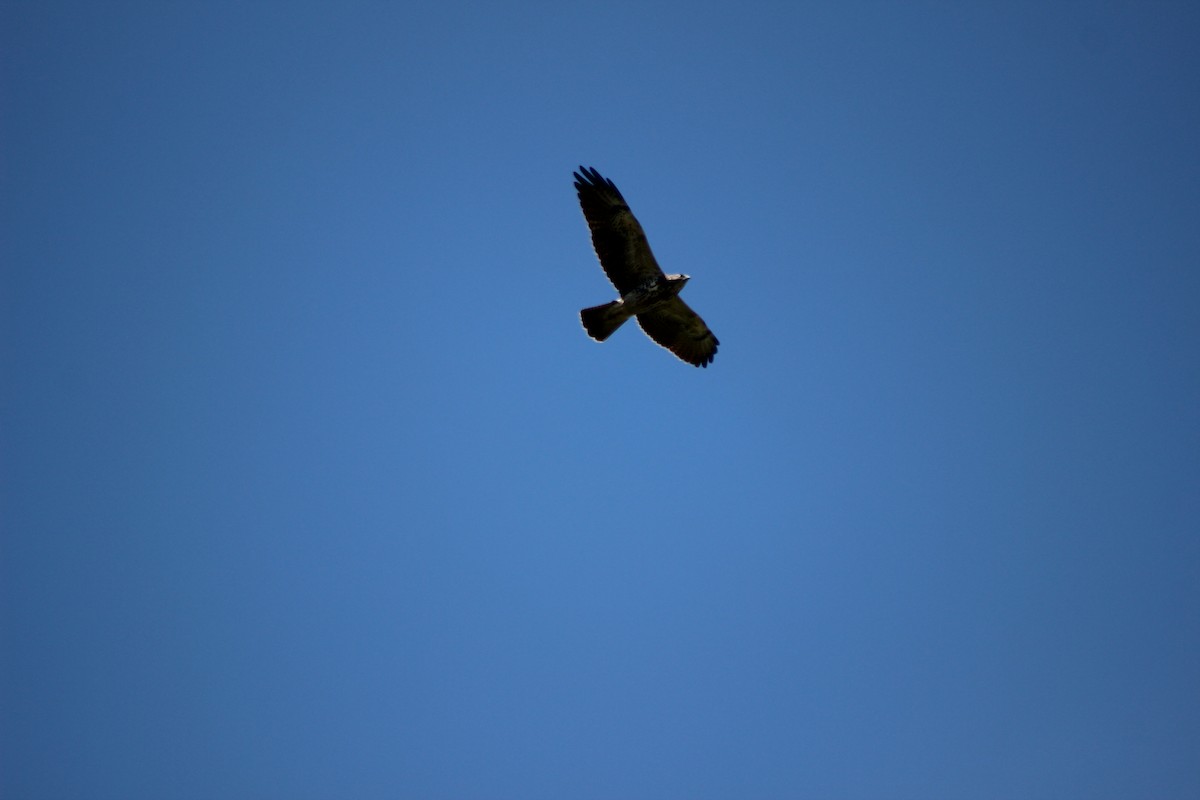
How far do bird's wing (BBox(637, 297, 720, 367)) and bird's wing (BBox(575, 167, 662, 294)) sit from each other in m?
0.90

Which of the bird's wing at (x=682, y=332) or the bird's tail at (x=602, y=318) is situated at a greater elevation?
the bird's wing at (x=682, y=332)

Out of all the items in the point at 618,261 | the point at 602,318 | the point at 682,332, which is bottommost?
the point at 602,318

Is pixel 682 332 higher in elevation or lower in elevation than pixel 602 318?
higher

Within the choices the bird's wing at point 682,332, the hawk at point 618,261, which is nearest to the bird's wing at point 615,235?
the hawk at point 618,261

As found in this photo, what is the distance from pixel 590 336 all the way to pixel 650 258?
147 centimetres

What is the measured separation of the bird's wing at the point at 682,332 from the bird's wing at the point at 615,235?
0.90 metres

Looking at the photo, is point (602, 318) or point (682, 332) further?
point (682, 332)

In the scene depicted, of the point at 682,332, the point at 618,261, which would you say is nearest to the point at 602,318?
the point at 618,261

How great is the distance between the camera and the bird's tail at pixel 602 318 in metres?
13.9

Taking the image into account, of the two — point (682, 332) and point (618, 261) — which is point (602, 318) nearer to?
point (618, 261)

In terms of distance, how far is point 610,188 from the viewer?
538 inches

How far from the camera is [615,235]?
1381cm

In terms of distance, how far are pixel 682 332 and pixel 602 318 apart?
173 centimetres

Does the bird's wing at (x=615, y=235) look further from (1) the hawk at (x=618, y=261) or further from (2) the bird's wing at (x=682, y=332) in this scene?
(2) the bird's wing at (x=682, y=332)
